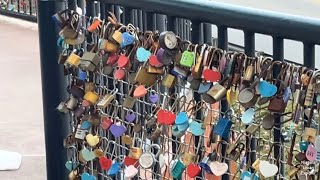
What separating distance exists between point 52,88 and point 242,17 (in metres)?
1.10

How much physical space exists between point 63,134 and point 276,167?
4.01ft

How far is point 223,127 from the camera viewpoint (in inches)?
79.5

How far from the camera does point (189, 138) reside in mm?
2209

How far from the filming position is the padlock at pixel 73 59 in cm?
262

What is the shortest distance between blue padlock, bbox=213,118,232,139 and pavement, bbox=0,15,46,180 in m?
2.39

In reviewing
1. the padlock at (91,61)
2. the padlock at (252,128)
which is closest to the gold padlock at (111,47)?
the padlock at (91,61)

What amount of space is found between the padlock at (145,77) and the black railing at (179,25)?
0.18 metres

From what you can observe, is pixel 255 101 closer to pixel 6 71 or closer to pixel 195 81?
pixel 195 81

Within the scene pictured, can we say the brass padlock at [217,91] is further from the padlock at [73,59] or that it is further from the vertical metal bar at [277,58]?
the padlock at [73,59]

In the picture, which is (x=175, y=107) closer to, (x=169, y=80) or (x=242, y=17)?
(x=169, y=80)

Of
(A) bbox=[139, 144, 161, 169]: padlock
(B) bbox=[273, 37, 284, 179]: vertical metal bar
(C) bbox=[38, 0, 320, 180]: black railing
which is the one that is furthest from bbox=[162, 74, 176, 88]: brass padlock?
(B) bbox=[273, 37, 284, 179]: vertical metal bar

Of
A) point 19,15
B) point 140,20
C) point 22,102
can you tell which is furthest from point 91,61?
point 19,15

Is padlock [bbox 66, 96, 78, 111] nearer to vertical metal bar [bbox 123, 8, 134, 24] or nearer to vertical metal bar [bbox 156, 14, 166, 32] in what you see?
vertical metal bar [bbox 123, 8, 134, 24]

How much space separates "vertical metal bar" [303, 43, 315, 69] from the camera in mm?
1856
